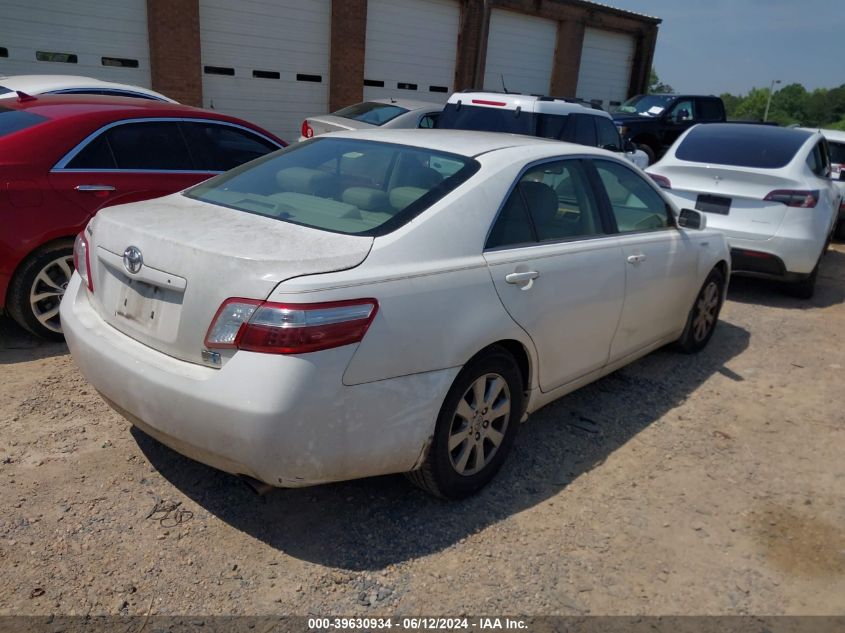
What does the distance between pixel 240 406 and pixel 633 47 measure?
25.5 m

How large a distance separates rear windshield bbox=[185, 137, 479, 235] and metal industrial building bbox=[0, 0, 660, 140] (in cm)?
1031

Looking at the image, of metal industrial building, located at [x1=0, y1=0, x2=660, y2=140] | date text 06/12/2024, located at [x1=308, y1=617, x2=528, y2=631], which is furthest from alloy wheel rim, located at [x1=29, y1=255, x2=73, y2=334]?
metal industrial building, located at [x1=0, y1=0, x2=660, y2=140]

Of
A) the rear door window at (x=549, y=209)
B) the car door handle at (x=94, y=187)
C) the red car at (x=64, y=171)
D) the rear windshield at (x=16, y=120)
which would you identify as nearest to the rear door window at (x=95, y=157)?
the red car at (x=64, y=171)

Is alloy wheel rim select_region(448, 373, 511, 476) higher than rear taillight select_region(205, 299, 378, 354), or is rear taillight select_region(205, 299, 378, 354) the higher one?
rear taillight select_region(205, 299, 378, 354)

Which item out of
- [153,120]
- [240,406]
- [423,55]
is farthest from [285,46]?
[240,406]

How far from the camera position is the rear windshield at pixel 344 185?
9.76 feet

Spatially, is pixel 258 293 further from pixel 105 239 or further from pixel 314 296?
pixel 105 239

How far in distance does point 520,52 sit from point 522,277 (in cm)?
1865

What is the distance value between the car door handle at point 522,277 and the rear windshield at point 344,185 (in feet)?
1.55

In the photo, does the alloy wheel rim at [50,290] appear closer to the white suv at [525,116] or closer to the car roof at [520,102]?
the white suv at [525,116]

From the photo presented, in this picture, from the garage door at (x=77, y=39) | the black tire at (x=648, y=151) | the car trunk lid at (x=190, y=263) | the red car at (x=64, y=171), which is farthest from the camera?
the black tire at (x=648, y=151)

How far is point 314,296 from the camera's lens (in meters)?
2.42

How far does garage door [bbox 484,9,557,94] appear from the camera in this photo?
746 inches

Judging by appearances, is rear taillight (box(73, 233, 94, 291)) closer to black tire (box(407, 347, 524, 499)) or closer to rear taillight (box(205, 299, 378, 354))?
rear taillight (box(205, 299, 378, 354))
